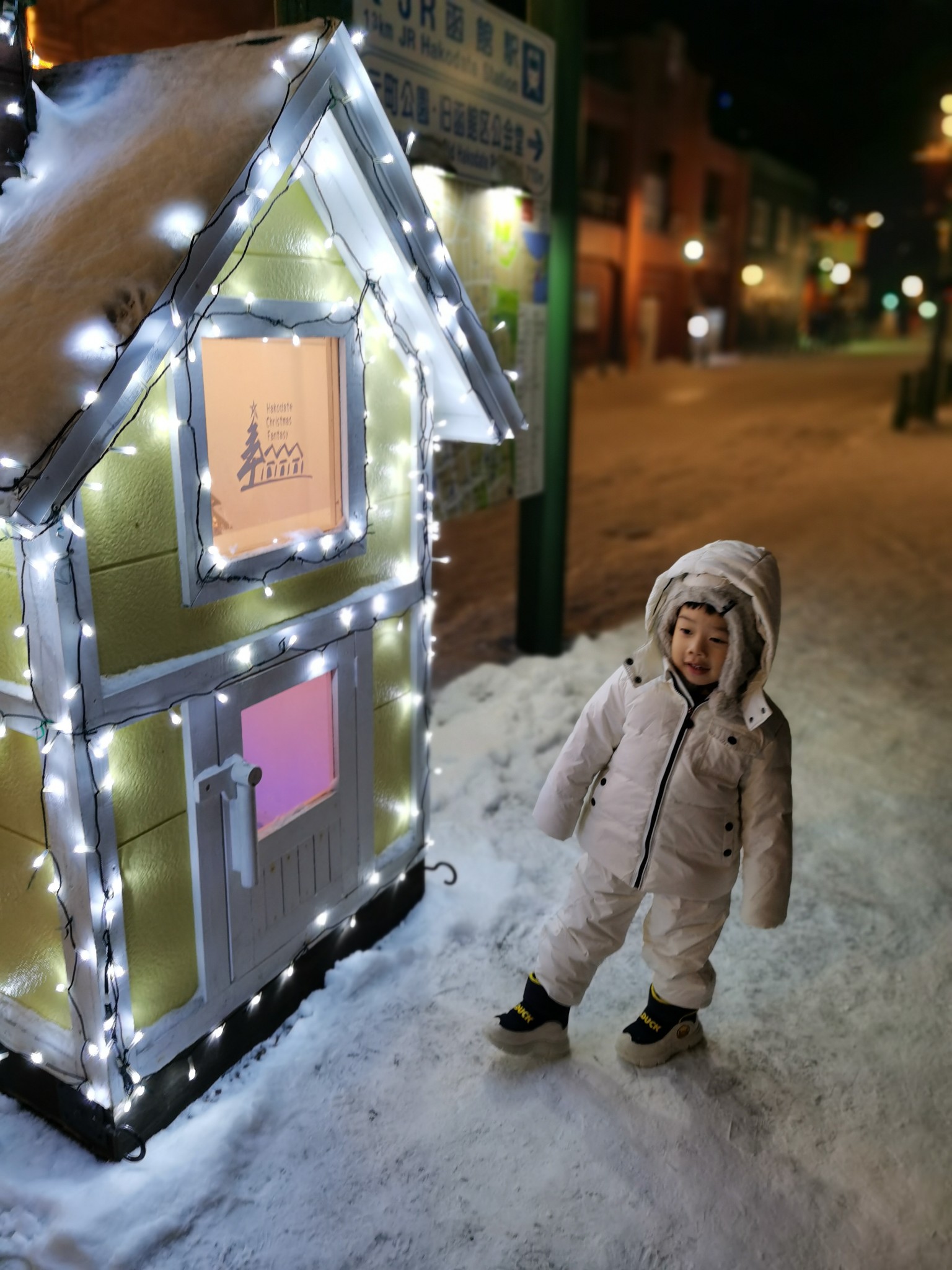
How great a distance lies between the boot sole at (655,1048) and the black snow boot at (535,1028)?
0.20 metres

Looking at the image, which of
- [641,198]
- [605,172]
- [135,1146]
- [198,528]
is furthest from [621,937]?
[641,198]

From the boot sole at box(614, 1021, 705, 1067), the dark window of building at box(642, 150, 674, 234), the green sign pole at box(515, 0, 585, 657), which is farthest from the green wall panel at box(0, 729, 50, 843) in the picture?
the dark window of building at box(642, 150, 674, 234)

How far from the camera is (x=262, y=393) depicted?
3.06 meters

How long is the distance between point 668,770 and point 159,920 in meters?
1.63

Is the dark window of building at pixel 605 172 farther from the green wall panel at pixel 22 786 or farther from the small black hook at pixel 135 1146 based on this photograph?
the small black hook at pixel 135 1146

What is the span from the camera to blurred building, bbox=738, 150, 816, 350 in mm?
41812

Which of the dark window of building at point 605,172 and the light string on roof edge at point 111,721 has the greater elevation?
the dark window of building at point 605,172

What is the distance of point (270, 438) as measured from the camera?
3102 millimetres

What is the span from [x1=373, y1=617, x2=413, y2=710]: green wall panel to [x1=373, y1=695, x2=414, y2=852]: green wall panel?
50 millimetres

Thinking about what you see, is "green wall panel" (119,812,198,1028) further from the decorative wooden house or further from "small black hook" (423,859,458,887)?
"small black hook" (423,859,458,887)

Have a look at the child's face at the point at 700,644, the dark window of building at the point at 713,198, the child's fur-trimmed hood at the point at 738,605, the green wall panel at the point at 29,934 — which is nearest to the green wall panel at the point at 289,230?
the child's fur-trimmed hood at the point at 738,605

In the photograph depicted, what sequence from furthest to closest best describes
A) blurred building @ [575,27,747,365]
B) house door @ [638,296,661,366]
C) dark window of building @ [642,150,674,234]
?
house door @ [638,296,661,366], dark window of building @ [642,150,674,234], blurred building @ [575,27,747,365]

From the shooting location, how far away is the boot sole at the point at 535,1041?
3344 millimetres

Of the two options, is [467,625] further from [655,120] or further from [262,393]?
[655,120]
